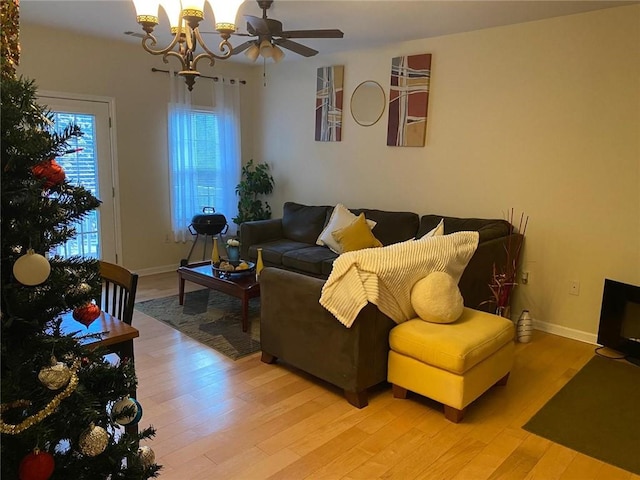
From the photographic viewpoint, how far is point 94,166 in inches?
199

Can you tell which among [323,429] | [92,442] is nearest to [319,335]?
[323,429]

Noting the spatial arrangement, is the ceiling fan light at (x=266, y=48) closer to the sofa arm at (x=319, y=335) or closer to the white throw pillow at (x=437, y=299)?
the sofa arm at (x=319, y=335)

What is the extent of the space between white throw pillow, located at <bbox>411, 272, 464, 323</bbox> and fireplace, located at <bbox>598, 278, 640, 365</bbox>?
1.52 metres

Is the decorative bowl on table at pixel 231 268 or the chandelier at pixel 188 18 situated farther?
the decorative bowl on table at pixel 231 268

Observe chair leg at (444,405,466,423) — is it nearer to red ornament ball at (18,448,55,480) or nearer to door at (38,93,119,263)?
red ornament ball at (18,448,55,480)

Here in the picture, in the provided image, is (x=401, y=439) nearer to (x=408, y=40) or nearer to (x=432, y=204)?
(x=432, y=204)

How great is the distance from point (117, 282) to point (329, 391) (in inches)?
55.6

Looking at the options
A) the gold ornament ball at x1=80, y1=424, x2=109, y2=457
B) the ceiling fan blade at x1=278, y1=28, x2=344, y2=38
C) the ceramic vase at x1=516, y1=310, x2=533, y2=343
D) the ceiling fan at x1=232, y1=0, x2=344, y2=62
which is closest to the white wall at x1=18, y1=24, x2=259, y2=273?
the ceiling fan at x1=232, y1=0, x2=344, y2=62

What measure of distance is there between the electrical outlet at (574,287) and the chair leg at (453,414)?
1.85 metres

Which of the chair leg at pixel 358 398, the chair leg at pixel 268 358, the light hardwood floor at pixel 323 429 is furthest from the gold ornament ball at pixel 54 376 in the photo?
the chair leg at pixel 268 358

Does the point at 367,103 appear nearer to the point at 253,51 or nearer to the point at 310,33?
the point at 310,33

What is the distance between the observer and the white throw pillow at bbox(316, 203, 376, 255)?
468 cm

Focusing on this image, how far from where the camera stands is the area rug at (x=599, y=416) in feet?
7.80

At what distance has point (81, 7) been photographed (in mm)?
3881
